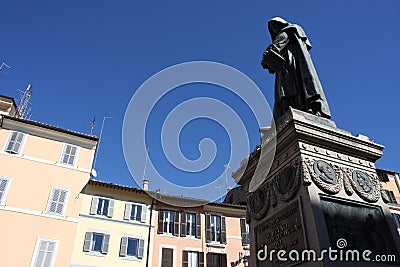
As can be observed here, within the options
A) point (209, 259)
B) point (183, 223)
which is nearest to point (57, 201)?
point (183, 223)

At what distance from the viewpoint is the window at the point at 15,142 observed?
71.9ft

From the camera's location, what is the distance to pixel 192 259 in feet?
78.0

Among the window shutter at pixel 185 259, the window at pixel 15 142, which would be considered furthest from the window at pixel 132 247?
the window at pixel 15 142

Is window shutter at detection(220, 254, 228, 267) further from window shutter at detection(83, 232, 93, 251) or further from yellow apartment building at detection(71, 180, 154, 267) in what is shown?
window shutter at detection(83, 232, 93, 251)

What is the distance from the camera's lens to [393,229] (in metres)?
4.22

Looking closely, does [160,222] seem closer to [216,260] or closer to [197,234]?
[197,234]

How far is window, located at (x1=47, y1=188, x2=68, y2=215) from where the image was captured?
21109 mm

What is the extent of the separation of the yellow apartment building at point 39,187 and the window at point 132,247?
3.46 meters

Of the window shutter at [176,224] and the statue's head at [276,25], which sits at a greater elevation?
the window shutter at [176,224]

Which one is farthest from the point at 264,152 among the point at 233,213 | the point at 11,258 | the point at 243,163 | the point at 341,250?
the point at 233,213

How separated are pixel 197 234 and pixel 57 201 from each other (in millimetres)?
10629

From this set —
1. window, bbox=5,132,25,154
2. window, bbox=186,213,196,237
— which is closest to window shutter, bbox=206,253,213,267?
window, bbox=186,213,196,237

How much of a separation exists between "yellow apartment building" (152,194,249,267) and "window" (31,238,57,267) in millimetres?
6871

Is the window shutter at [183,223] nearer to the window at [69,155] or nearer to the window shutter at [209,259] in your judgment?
the window shutter at [209,259]
